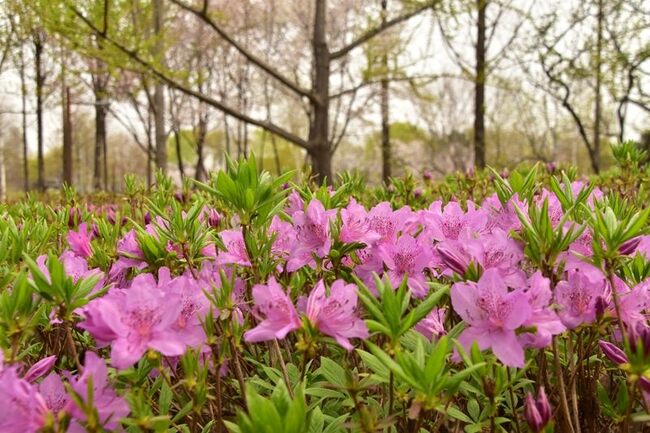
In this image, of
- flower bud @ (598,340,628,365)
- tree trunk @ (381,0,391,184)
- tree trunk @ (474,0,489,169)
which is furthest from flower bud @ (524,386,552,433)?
tree trunk @ (381,0,391,184)

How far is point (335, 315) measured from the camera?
2.96 feet

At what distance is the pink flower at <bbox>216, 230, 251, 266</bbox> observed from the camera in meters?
1.23

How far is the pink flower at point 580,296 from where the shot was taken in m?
0.96

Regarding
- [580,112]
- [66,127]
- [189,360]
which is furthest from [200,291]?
[580,112]

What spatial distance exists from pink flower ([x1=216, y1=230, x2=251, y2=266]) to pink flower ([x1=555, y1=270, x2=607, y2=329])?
0.66 meters

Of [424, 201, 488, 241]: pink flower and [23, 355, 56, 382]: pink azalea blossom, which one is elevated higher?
[424, 201, 488, 241]: pink flower

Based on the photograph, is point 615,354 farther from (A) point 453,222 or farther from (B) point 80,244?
(B) point 80,244

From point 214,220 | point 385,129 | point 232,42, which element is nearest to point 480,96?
point 385,129

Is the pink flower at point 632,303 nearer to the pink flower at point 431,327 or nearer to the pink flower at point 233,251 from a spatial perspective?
the pink flower at point 431,327

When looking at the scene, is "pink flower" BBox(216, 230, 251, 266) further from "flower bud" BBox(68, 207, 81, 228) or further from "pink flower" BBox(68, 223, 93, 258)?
"flower bud" BBox(68, 207, 81, 228)

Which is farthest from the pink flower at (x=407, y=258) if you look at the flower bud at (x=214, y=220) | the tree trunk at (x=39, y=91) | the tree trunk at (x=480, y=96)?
the tree trunk at (x=39, y=91)

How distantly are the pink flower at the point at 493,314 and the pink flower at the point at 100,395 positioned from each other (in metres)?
0.56

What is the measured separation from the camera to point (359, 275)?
1.23 metres

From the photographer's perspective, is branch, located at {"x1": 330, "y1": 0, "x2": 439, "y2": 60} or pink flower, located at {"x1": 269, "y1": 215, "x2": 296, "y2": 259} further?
branch, located at {"x1": 330, "y1": 0, "x2": 439, "y2": 60}
